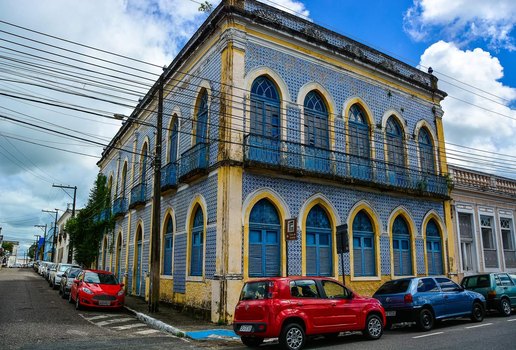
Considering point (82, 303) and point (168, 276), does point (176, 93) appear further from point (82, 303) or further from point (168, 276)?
point (82, 303)

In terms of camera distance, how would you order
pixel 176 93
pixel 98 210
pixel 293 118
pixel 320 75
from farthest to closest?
pixel 98 210 < pixel 176 93 < pixel 320 75 < pixel 293 118

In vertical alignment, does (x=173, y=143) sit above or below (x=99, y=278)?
above

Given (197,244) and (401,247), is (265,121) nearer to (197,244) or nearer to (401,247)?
(197,244)

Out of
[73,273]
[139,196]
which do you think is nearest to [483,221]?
[139,196]

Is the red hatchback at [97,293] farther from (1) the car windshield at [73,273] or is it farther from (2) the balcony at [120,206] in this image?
(2) the balcony at [120,206]

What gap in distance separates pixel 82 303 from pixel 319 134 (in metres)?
10.7

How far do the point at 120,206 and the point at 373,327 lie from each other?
60.7 feet

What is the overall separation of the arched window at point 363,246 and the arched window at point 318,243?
4.46ft

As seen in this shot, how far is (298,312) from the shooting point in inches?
366

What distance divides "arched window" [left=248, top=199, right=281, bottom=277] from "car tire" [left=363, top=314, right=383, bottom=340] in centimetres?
428

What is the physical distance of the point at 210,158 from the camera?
1484cm

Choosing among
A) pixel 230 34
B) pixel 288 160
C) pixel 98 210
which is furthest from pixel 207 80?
pixel 98 210

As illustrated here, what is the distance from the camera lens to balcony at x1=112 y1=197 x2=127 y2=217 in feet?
82.4

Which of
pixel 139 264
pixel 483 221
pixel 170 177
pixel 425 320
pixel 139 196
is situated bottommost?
pixel 425 320
